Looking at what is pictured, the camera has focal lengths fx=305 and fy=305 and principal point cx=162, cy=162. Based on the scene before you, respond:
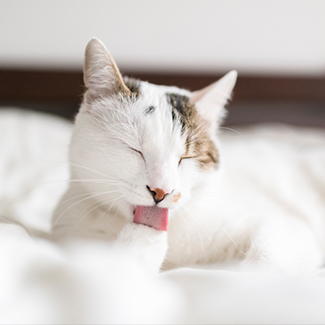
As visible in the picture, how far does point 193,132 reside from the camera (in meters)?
0.75

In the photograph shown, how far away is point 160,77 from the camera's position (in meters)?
2.03

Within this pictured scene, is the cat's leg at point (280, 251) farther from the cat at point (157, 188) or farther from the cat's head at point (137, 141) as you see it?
the cat's head at point (137, 141)

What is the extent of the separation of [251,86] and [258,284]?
1.83 m

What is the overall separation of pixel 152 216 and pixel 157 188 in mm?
73

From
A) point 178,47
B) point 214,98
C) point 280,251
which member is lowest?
point 280,251

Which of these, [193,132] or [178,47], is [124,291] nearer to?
[193,132]

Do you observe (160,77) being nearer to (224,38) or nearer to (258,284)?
(224,38)

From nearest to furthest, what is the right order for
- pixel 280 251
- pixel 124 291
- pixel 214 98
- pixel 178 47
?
pixel 124 291
pixel 280 251
pixel 214 98
pixel 178 47

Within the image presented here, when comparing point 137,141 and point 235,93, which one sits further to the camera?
point 235,93

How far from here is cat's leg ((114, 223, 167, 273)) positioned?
0.59m

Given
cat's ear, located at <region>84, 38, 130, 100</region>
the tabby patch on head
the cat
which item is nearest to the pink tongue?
the cat

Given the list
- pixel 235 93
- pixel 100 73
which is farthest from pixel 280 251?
pixel 235 93

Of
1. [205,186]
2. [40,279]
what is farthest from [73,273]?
[205,186]

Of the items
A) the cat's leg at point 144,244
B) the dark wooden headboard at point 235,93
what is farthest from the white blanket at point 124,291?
the dark wooden headboard at point 235,93
